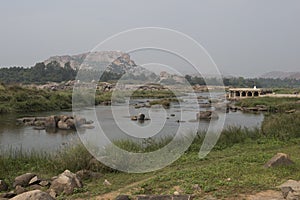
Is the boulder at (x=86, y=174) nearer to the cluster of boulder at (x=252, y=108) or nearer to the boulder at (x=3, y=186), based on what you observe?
the boulder at (x=3, y=186)

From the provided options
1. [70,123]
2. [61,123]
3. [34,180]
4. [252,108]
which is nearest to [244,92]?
[252,108]

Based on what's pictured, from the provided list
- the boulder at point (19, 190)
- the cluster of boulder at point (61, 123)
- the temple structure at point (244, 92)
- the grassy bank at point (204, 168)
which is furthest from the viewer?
the temple structure at point (244, 92)

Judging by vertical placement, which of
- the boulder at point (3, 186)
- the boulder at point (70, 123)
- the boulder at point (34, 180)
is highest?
the boulder at point (70, 123)

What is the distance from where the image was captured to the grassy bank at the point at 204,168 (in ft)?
21.3

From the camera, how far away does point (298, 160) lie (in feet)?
27.8

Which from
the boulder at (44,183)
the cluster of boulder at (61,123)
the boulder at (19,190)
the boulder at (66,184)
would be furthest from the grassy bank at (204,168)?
the cluster of boulder at (61,123)

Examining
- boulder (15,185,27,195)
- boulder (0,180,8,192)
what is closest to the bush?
boulder (15,185,27,195)

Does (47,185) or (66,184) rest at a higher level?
(66,184)

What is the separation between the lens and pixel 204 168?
26.1ft

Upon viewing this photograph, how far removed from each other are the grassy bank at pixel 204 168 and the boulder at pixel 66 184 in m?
0.17

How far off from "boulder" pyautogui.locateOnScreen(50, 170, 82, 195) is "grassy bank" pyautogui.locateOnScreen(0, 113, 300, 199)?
0.17m

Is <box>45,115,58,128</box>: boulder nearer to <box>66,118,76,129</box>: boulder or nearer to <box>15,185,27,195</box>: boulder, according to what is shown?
<box>66,118,76,129</box>: boulder

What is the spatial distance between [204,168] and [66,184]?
3.18 m

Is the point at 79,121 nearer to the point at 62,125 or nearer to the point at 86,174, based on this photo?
the point at 62,125
